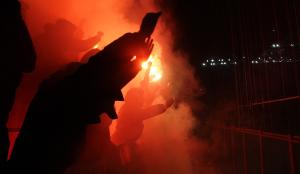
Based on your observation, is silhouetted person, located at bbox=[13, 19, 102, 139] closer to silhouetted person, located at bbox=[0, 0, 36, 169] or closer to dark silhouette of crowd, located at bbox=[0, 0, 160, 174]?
dark silhouette of crowd, located at bbox=[0, 0, 160, 174]

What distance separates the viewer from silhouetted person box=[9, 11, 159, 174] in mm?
2357

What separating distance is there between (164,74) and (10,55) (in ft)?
38.0

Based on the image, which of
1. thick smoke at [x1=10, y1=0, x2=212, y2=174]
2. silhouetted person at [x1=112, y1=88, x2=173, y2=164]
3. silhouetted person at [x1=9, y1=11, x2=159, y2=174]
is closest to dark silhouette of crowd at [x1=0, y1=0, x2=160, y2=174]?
silhouetted person at [x1=9, y1=11, x2=159, y2=174]

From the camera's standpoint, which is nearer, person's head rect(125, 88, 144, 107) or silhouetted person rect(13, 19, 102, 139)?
silhouetted person rect(13, 19, 102, 139)

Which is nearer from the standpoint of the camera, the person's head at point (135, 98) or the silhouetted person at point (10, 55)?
the silhouetted person at point (10, 55)

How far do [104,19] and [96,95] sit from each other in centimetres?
718

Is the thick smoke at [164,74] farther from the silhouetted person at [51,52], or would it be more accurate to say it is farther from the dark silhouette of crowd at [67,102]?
the dark silhouette of crowd at [67,102]

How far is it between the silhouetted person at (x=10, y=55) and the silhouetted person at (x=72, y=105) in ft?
0.65

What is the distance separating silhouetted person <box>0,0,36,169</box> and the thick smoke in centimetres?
191

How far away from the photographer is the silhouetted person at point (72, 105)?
7.73 feet

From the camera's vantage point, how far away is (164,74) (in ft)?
44.8

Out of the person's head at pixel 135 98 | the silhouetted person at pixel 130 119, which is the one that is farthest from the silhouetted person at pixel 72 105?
the person's head at pixel 135 98

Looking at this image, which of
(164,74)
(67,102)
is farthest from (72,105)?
(164,74)

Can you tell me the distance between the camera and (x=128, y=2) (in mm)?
10781
